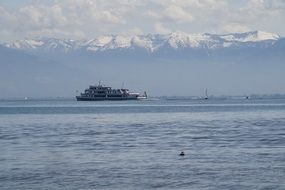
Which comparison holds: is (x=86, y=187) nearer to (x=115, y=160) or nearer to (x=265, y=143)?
(x=115, y=160)

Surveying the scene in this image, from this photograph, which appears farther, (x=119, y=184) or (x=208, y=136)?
(x=208, y=136)

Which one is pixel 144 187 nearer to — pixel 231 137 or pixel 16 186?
Result: pixel 16 186

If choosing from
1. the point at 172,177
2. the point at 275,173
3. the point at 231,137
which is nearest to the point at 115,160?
the point at 172,177

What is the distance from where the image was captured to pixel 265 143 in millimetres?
56906

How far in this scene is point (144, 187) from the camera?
3647cm

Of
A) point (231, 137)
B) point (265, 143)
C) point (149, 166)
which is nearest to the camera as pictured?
point (149, 166)

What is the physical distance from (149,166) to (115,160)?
4.02 metres

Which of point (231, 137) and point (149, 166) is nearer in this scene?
→ point (149, 166)

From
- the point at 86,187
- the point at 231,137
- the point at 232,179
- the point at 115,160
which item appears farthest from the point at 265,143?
the point at 86,187

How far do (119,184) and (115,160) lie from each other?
372 inches

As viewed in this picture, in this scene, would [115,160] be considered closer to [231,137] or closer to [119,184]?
[119,184]

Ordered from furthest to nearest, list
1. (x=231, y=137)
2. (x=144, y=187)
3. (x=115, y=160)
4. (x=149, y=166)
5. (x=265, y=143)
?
(x=231, y=137)
(x=265, y=143)
(x=115, y=160)
(x=149, y=166)
(x=144, y=187)

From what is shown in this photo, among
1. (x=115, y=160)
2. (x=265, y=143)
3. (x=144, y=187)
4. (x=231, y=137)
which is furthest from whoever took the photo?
(x=231, y=137)

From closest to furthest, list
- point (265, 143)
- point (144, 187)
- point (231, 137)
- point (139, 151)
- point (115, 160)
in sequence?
point (144, 187) < point (115, 160) < point (139, 151) < point (265, 143) < point (231, 137)
